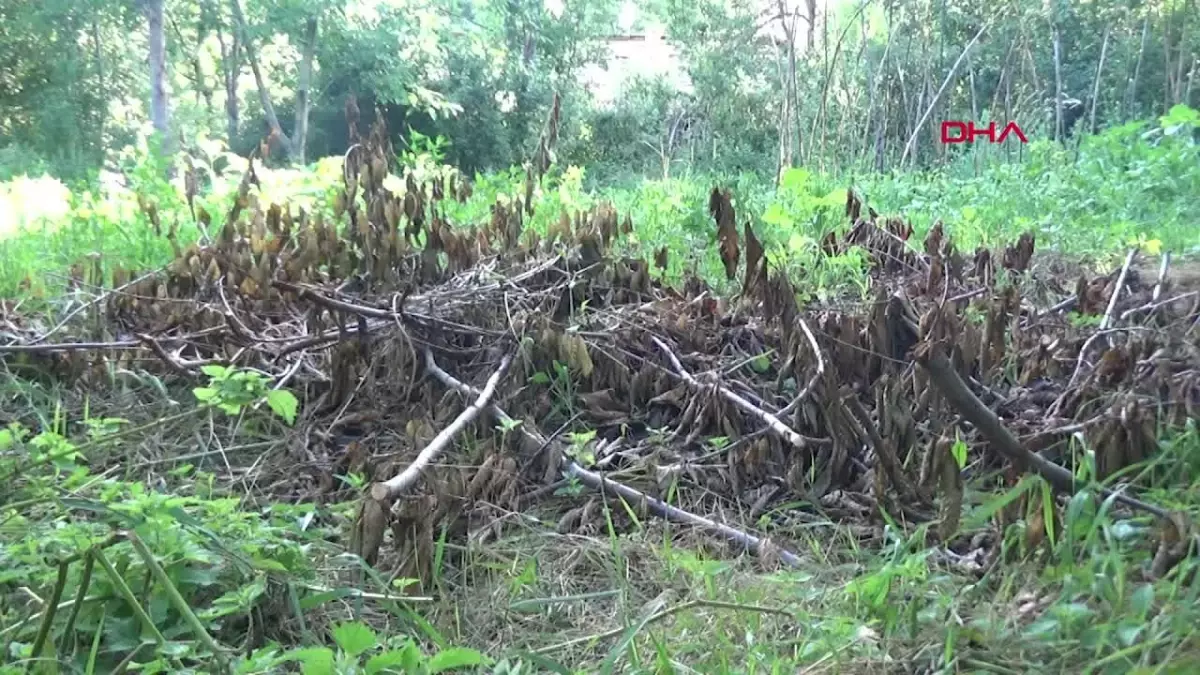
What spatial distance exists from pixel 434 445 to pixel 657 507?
0.43 meters

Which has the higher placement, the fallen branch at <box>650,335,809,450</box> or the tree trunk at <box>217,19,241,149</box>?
the tree trunk at <box>217,19,241,149</box>

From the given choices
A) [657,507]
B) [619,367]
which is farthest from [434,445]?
[619,367]

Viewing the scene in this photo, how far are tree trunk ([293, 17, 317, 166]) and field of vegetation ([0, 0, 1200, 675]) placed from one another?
3.09 metres

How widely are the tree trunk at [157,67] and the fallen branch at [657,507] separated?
249 inches

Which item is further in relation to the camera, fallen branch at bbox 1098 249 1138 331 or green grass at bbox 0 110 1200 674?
fallen branch at bbox 1098 249 1138 331

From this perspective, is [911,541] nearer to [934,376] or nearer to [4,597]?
[934,376]

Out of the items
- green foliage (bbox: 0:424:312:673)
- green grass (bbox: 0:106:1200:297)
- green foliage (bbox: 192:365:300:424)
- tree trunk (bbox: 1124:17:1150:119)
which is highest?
tree trunk (bbox: 1124:17:1150:119)

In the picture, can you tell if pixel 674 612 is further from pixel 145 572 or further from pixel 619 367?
pixel 619 367

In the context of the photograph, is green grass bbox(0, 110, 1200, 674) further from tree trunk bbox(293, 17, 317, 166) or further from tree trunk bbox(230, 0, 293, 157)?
tree trunk bbox(230, 0, 293, 157)

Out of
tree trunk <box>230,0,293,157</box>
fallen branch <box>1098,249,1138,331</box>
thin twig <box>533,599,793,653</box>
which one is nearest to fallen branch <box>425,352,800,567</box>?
thin twig <box>533,599,793,653</box>

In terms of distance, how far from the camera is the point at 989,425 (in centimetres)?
142

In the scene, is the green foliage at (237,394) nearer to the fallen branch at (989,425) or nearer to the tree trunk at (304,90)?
the fallen branch at (989,425)

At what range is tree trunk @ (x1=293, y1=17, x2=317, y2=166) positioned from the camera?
24.8 ft

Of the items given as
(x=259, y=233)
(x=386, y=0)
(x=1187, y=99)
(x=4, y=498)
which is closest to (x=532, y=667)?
(x=4, y=498)
